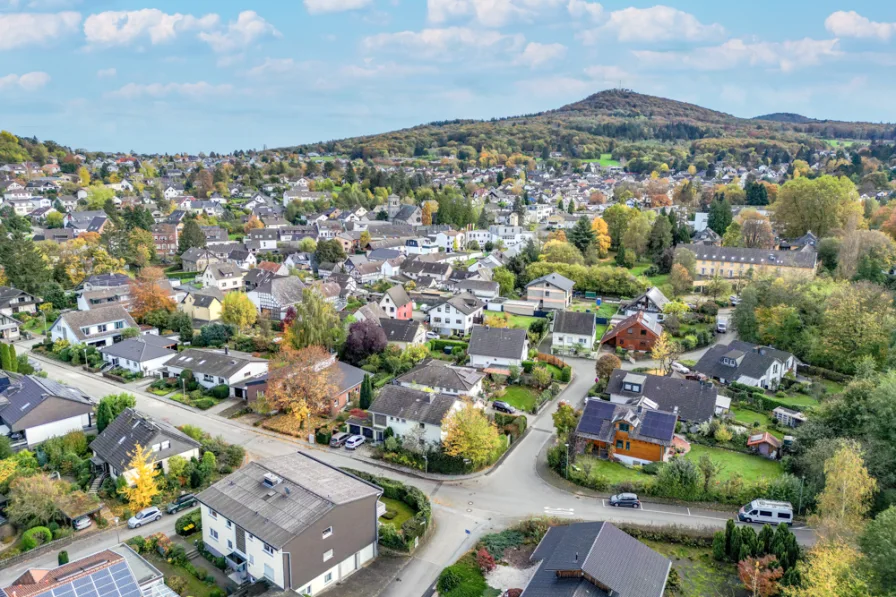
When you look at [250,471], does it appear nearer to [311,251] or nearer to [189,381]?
[189,381]

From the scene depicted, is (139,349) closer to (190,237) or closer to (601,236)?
(190,237)

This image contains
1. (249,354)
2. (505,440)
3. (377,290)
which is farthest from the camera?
(377,290)

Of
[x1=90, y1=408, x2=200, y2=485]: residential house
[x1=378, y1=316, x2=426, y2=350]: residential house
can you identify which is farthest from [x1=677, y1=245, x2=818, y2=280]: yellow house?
[x1=90, y1=408, x2=200, y2=485]: residential house

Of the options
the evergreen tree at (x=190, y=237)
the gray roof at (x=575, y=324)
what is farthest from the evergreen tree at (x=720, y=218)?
the evergreen tree at (x=190, y=237)

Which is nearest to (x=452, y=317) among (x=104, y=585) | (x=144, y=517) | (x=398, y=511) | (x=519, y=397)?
(x=519, y=397)

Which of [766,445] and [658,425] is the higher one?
[658,425]

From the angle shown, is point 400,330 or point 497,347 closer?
point 497,347

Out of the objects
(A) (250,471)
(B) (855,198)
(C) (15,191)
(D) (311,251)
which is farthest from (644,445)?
(C) (15,191)
